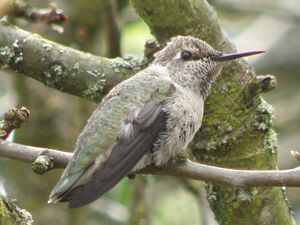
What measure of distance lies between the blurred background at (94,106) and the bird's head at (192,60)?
28.6 inches

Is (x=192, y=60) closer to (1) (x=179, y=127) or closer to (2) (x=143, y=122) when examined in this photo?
(1) (x=179, y=127)

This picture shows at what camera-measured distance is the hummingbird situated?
11.8ft

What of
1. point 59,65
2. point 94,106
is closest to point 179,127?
point 59,65

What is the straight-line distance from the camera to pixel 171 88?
4215 mm

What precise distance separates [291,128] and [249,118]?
9.22 feet

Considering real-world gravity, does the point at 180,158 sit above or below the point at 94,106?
below

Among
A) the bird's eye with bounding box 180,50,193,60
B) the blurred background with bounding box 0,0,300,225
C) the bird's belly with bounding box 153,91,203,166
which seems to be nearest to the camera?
the bird's belly with bounding box 153,91,203,166

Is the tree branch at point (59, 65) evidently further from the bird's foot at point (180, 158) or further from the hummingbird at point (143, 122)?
the bird's foot at point (180, 158)

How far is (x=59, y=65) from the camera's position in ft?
14.1

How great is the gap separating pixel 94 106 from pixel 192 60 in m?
1.40

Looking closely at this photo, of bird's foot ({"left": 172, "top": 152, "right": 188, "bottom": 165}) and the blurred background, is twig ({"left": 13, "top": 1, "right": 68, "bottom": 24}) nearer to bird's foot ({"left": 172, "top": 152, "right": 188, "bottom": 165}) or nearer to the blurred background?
the blurred background

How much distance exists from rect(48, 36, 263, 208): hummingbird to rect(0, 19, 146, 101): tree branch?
0.12 m

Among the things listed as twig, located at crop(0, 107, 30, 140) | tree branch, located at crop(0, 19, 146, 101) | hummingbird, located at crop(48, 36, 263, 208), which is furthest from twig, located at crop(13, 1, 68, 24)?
twig, located at crop(0, 107, 30, 140)

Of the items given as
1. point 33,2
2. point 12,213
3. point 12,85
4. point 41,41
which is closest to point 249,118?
point 41,41
